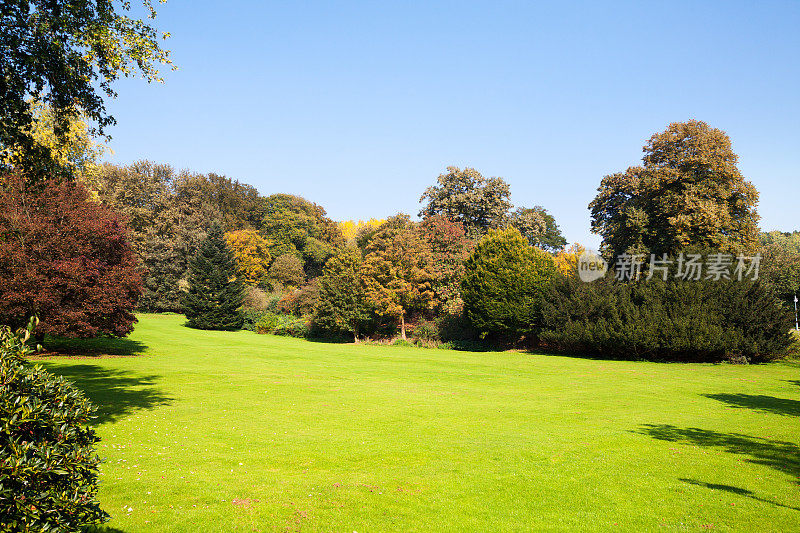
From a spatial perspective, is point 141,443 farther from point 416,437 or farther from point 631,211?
point 631,211

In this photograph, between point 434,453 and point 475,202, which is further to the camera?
point 475,202

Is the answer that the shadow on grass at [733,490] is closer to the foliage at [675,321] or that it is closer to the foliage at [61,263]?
the foliage at [61,263]

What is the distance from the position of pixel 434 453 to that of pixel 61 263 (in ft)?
58.4

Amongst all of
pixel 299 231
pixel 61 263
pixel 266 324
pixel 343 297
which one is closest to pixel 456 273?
pixel 343 297

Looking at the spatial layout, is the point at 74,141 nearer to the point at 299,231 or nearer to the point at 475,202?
the point at 475,202

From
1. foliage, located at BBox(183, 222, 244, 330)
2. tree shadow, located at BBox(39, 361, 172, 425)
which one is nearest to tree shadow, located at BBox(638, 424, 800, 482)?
tree shadow, located at BBox(39, 361, 172, 425)

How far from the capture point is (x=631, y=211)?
34969mm

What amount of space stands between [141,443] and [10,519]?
6.19 meters

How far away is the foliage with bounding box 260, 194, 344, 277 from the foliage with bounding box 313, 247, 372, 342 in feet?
88.8

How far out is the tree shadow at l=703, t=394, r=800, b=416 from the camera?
48.1 ft

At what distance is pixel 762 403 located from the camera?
15820mm

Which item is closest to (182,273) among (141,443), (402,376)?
(402,376)

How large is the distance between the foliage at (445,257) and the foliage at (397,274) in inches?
37.0

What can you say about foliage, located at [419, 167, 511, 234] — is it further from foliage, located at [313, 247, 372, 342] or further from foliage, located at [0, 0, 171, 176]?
foliage, located at [0, 0, 171, 176]
